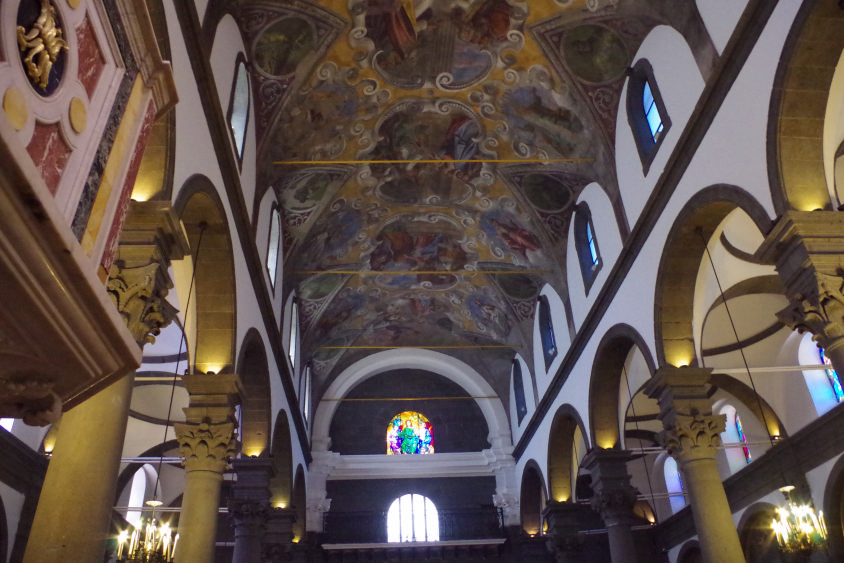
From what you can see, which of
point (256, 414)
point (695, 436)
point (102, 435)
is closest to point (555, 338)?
point (695, 436)

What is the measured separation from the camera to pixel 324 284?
17844 mm

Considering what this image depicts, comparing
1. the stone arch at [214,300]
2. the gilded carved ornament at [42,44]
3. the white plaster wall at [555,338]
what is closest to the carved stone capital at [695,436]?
the white plaster wall at [555,338]

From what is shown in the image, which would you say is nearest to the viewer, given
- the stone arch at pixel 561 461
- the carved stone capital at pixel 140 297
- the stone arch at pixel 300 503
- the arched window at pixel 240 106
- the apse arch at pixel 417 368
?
the carved stone capital at pixel 140 297

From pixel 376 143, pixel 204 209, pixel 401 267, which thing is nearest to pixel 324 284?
pixel 401 267

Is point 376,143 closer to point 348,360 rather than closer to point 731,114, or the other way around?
point 731,114

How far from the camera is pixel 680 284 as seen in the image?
10375mm

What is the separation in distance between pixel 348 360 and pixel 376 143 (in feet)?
32.7

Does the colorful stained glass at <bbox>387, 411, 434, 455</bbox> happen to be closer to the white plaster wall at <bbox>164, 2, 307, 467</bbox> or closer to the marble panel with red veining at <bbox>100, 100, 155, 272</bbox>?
the white plaster wall at <bbox>164, 2, 307, 467</bbox>

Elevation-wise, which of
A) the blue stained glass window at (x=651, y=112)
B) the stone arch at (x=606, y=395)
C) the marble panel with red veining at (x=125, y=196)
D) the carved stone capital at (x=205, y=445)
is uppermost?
the blue stained glass window at (x=651, y=112)

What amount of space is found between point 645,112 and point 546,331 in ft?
24.2

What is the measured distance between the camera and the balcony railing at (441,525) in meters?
20.7

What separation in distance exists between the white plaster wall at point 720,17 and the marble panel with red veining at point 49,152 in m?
7.68

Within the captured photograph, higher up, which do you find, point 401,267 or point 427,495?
point 401,267

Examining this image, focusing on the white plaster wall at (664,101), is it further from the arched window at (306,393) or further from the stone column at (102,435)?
the arched window at (306,393)
